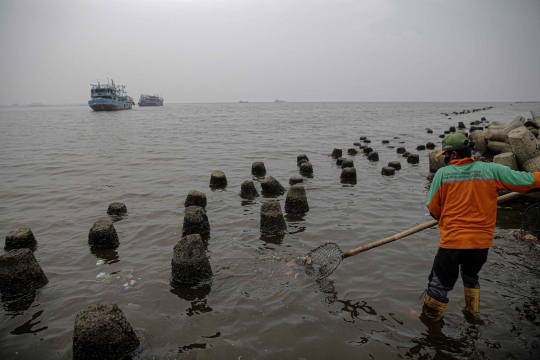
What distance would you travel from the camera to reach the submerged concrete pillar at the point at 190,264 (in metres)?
5.88

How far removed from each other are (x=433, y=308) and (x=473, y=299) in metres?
0.61

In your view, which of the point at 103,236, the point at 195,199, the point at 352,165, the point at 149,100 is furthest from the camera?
the point at 149,100

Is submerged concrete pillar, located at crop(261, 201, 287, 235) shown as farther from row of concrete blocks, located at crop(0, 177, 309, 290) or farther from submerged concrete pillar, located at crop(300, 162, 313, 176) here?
submerged concrete pillar, located at crop(300, 162, 313, 176)

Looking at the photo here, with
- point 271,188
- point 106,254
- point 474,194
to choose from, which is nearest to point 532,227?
point 474,194

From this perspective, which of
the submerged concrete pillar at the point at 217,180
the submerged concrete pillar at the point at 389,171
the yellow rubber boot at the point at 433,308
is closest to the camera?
the yellow rubber boot at the point at 433,308

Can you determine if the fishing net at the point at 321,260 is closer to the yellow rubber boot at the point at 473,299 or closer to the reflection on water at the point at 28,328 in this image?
the yellow rubber boot at the point at 473,299

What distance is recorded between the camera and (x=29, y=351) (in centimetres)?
438

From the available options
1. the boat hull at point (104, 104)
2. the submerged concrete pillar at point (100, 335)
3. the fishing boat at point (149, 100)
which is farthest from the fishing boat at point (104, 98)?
the submerged concrete pillar at point (100, 335)

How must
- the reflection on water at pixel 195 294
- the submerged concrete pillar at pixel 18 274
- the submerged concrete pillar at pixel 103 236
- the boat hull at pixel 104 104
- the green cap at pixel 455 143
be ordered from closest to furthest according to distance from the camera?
the green cap at pixel 455 143 → the reflection on water at pixel 195 294 → the submerged concrete pillar at pixel 18 274 → the submerged concrete pillar at pixel 103 236 → the boat hull at pixel 104 104

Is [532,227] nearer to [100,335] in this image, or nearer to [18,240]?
[100,335]

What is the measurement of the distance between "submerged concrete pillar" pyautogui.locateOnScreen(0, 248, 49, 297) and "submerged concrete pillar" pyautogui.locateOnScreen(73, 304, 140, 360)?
7.65 feet

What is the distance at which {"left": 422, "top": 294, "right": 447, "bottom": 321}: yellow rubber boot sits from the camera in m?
4.58

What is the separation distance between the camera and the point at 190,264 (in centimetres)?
587

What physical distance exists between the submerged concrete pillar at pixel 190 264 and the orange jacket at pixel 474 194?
397 centimetres
